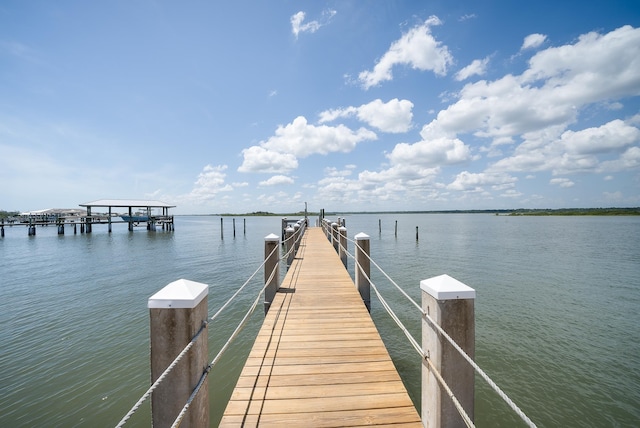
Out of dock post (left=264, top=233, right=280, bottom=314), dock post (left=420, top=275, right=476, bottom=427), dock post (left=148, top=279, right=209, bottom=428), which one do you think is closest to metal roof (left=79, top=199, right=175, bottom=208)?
dock post (left=264, top=233, right=280, bottom=314)

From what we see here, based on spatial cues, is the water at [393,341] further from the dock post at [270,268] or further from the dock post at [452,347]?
the dock post at [452,347]

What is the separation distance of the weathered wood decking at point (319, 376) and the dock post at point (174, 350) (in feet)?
2.56

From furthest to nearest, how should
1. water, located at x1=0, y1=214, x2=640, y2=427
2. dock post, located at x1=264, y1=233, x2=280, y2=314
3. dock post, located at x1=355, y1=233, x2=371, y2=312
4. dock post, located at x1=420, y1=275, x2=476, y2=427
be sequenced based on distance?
dock post, located at x1=355, y1=233, x2=371, y2=312 → dock post, located at x1=264, y1=233, x2=280, y2=314 → water, located at x1=0, y1=214, x2=640, y2=427 → dock post, located at x1=420, y1=275, x2=476, y2=427

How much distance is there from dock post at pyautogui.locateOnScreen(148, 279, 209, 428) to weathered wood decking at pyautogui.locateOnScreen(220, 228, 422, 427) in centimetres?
78

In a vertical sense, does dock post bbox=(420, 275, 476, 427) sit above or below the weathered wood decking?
above

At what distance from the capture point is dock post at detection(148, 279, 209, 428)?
204 centimetres

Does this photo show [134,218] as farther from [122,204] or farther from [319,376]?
[319,376]

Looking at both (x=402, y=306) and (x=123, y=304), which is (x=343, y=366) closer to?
(x=402, y=306)

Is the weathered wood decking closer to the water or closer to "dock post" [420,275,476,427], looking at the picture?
"dock post" [420,275,476,427]

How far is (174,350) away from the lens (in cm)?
207

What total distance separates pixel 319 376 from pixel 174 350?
1.96 metres

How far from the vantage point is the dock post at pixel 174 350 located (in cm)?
204

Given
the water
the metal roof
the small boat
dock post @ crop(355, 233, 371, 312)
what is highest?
the metal roof

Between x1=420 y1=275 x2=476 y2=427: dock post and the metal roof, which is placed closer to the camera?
x1=420 y1=275 x2=476 y2=427: dock post
